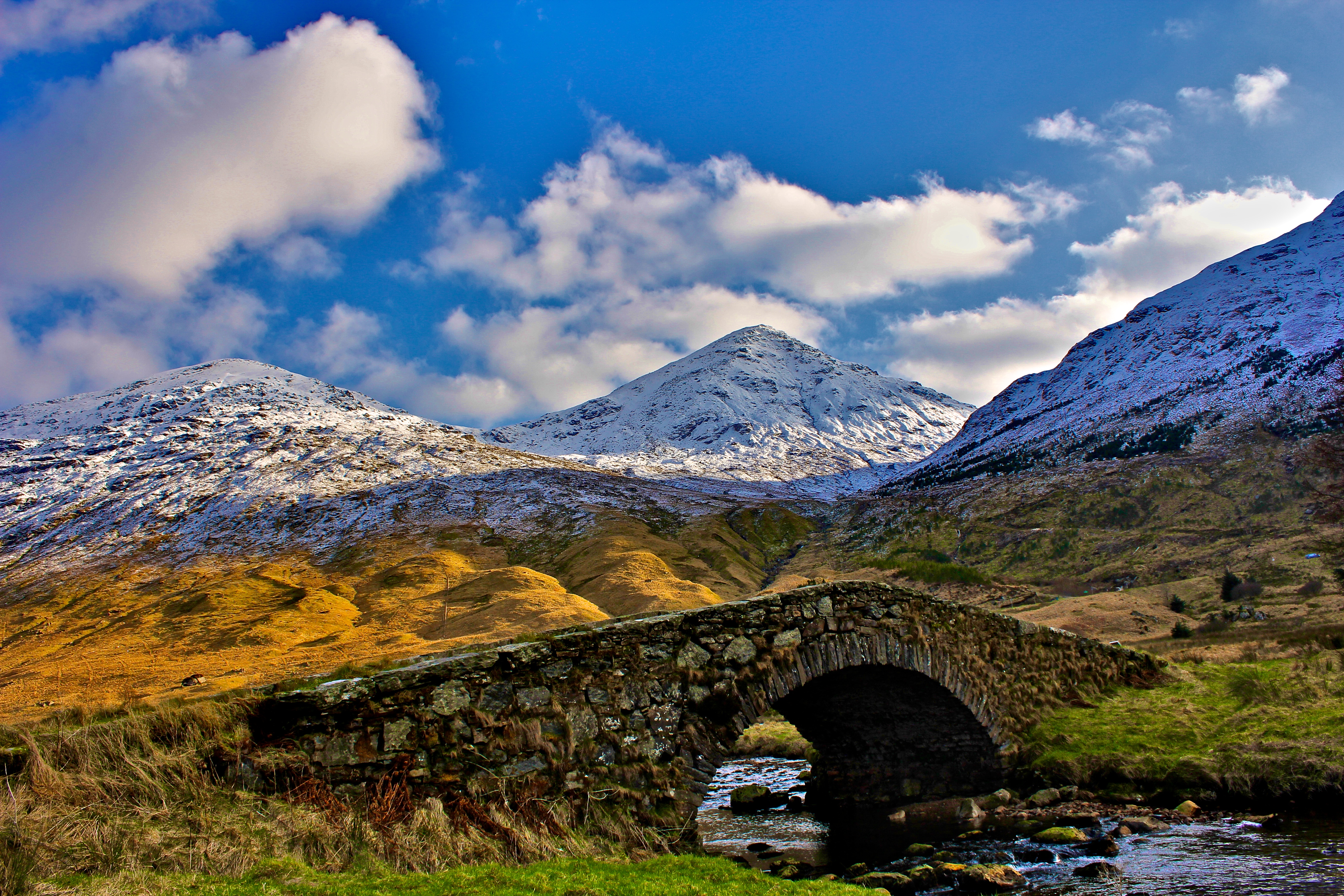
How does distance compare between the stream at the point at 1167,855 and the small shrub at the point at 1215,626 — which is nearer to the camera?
the stream at the point at 1167,855

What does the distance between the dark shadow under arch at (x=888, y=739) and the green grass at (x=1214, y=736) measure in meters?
1.50

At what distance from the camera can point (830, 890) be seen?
8.96 meters

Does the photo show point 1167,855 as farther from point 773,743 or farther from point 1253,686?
point 773,743

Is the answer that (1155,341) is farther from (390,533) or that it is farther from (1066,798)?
(1066,798)

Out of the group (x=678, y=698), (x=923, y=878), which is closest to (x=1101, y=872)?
(x=923, y=878)

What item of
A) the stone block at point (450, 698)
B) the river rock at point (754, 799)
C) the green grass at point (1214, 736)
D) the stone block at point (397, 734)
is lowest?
the river rock at point (754, 799)

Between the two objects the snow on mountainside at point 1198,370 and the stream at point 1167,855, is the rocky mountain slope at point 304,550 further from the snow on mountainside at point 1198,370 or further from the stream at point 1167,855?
the snow on mountainside at point 1198,370

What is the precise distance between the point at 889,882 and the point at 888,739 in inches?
244

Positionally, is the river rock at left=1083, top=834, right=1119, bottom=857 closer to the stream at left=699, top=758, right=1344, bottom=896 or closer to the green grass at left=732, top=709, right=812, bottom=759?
the stream at left=699, top=758, right=1344, bottom=896

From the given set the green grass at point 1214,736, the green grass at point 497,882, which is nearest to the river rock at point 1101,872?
the green grass at point 1214,736

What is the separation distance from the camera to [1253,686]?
18.4 metres

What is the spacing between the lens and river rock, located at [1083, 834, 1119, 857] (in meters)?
12.3

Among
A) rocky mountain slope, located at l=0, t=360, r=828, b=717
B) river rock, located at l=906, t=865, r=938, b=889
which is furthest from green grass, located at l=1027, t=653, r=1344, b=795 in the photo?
rocky mountain slope, located at l=0, t=360, r=828, b=717

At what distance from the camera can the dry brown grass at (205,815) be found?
628cm
